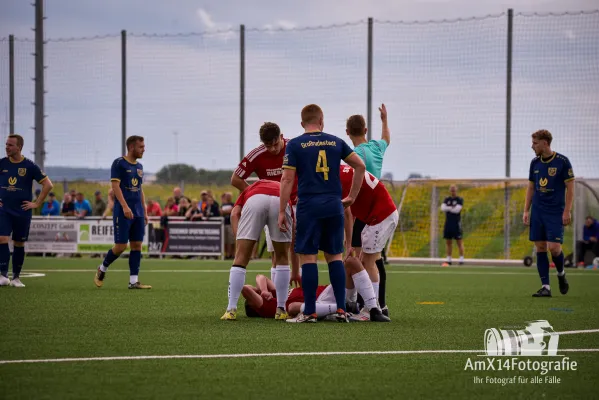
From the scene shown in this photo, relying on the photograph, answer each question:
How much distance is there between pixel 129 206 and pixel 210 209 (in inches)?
477

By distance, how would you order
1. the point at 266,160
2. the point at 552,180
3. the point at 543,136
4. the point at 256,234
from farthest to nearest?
the point at 552,180 → the point at 543,136 → the point at 266,160 → the point at 256,234

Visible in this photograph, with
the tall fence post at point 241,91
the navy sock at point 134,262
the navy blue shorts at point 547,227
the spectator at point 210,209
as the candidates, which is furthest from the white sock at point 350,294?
the tall fence post at point 241,91

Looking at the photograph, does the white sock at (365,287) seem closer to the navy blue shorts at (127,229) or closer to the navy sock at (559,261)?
the navy sock at (559,261)

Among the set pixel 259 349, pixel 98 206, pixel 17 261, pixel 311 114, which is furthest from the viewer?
pixel 98 206

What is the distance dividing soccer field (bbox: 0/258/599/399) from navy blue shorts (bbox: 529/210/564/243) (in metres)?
0.85

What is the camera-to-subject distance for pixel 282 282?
9961 millimetres

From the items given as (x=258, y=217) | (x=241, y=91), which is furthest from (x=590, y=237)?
(x=258, y=217)

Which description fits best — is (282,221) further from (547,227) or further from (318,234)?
(547,227)

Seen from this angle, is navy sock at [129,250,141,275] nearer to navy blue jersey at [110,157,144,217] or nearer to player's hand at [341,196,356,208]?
navy blue jersey at [110,157,144,217]

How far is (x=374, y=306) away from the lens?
973cm

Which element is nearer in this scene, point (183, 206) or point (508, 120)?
point (508, 120)

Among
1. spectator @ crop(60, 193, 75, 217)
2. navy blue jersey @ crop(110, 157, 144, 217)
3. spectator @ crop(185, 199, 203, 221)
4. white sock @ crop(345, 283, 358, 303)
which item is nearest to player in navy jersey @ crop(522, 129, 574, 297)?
white sock @ crop(345, 283, 358, 303)

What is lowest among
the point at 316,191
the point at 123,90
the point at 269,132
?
the point at 316,191

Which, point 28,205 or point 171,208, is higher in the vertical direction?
point 28,205
